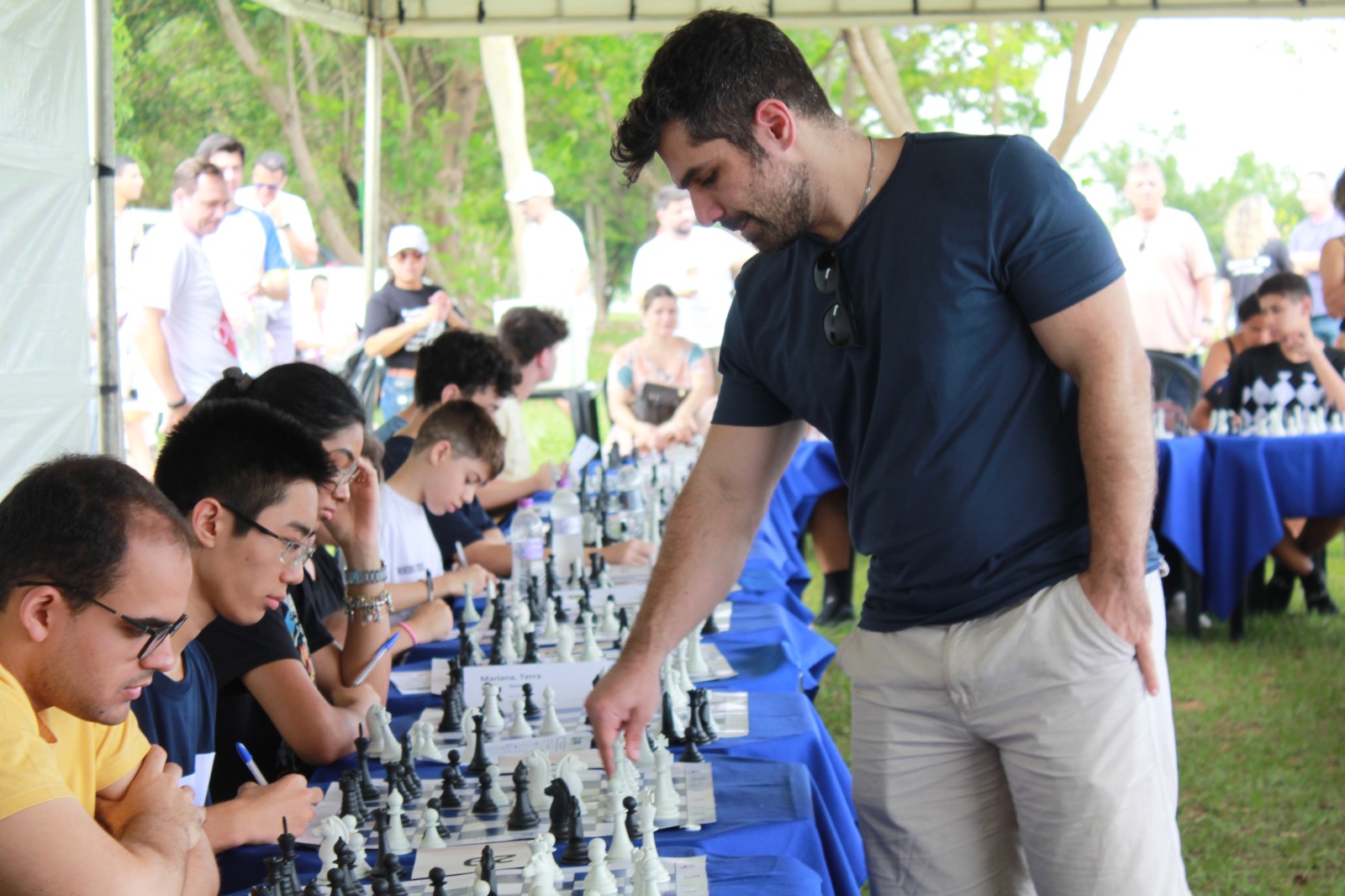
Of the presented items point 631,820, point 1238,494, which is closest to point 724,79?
point 631,820

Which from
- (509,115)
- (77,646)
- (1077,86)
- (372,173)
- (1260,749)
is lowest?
(1260,749)

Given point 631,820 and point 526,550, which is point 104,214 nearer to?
point 526,550

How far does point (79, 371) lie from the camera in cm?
340

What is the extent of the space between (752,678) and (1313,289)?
298 inches

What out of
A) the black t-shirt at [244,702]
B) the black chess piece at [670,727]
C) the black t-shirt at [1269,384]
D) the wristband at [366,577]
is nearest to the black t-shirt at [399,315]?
the black t-shirt at [1269,384]

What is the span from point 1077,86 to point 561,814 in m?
9.19

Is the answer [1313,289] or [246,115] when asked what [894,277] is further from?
[1313,289]

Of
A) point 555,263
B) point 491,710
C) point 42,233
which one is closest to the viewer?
point 491,710

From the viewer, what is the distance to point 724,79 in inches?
66.8

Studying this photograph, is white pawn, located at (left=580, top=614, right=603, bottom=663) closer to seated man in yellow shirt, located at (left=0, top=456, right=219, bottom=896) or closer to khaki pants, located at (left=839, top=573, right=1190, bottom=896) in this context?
khaki pants, located at (left=839, top=573, right=1190, bottom=896)

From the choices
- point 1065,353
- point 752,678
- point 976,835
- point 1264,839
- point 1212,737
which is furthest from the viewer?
point 1212,737

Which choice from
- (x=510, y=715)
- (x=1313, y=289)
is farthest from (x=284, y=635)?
(x=1313, y=289)

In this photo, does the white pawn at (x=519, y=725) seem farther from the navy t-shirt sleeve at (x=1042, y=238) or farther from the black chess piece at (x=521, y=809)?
the navy t-shirt sleeve at (x=1042, y=238)

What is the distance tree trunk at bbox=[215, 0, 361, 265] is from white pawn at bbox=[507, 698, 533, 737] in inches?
203
